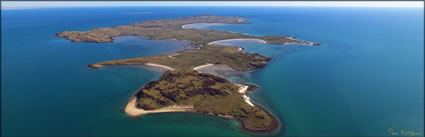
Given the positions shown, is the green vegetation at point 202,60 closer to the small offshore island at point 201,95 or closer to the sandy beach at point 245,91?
the small offshore island at point 201,95

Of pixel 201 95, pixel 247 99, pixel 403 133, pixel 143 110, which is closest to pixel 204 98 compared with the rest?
pixel 201 95

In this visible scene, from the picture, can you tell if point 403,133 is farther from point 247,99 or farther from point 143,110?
point 143,110

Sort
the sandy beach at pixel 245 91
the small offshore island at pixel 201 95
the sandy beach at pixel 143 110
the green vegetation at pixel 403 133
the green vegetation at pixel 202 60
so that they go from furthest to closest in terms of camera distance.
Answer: the green vegetation at pixel 202 60
the sandy beach at pixel 245 91
the sandy beach at pixel 143 110
the small offshore island at pixel 201 95
the green vegetation at pixel 403 133

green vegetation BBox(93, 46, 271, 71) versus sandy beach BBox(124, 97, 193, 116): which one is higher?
green vegetation BBox(93, 46, 271, 71)

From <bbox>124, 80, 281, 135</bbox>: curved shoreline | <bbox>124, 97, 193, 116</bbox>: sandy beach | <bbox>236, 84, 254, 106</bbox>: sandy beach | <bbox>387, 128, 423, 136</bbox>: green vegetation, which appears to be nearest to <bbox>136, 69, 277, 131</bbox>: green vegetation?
<bbox>124, 80, 281, 135</bbox>: curved shoreline

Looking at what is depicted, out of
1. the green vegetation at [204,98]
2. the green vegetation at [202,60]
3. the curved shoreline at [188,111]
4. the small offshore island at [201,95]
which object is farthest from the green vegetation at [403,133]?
the green vegetation at [202,60]

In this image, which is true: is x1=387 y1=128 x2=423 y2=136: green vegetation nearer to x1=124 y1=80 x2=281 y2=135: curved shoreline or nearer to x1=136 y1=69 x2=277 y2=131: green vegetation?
x1=124 y1=80 x2=281 y2=135: curved shoreline

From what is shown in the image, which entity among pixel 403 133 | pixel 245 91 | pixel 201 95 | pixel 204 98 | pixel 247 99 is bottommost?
pixel 403 133

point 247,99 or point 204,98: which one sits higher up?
point 204,98
